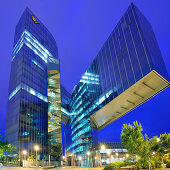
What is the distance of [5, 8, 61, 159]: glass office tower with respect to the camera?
60.1 meters

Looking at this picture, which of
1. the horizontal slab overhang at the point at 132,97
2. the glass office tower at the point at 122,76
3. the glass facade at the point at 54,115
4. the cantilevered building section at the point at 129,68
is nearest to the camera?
the cantilevered building section at the point at 129,68

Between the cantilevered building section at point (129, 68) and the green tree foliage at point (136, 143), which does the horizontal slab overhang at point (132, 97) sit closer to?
the cantilevered building section at point (129, 68)

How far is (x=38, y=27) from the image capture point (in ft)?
283

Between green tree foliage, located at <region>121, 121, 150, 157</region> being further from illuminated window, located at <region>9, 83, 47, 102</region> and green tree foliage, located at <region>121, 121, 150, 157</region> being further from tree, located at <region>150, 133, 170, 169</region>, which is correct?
illuminated window, located at <region>9, 83, 47, 102</region>

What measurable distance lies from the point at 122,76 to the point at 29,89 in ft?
134

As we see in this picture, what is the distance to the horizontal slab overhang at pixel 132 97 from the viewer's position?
35.8 metres

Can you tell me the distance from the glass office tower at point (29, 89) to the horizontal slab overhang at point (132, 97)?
→ 2347 cm

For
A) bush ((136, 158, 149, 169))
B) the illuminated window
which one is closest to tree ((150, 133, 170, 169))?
bush ((136, 158, 149, 169))

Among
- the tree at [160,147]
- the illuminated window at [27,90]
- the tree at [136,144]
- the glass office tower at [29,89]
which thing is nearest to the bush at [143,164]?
the tree at [136,144]

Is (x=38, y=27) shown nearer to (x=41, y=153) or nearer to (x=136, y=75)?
(x=41, y=153)

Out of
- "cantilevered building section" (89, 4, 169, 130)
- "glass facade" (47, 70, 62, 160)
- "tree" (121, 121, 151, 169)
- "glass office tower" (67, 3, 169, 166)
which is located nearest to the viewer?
"tree" (121, 121, 151, 169)

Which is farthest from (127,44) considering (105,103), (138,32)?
(105,103)

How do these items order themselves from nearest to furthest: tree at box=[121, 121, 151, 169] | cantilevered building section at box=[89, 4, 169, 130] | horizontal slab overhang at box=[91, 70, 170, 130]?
tree at box=[121, 121, 151, 169] < cantilevered building section at box=[89, 4, 169, 130] < horizontal slab overhang at box=[91, 70, 170, 130]

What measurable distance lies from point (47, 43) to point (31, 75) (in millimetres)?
26334
